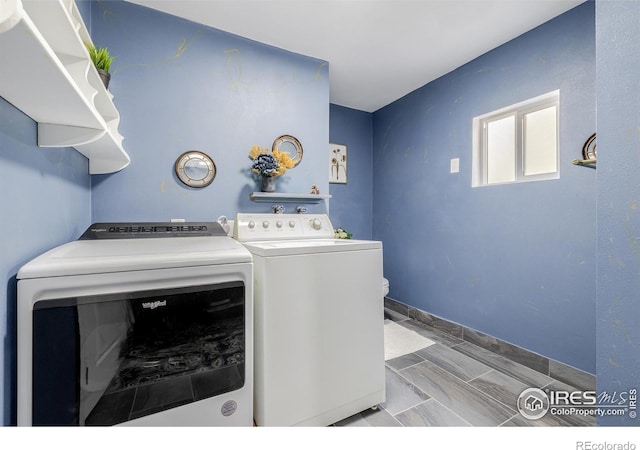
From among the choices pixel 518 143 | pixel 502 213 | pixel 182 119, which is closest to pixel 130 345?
pixel 182 119

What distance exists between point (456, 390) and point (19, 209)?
2.30 m

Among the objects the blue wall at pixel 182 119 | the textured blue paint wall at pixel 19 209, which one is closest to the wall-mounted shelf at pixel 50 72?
the textured blue paint wall at pixel 19 209

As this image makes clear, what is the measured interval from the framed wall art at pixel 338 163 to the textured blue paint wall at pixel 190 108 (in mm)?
944

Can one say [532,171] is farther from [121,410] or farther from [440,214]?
[121,410]

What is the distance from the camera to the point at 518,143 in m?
2.23

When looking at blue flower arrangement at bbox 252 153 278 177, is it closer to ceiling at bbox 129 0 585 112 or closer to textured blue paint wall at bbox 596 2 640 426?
ceiling at bbox 129 0 585 112

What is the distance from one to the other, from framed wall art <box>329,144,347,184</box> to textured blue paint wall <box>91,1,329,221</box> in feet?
3.10

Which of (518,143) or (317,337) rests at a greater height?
(518,143)

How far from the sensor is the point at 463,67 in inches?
97.1

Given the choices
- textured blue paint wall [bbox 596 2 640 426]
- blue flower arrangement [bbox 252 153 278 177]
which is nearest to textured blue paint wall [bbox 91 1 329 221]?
blue flower arrangement [bbox 252 153 278 177]

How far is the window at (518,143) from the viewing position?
2.01 metres

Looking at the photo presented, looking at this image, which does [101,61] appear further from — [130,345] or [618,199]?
[618,199]

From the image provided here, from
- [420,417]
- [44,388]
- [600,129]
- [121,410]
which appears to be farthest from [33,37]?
[420,417]

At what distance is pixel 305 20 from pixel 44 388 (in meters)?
2.36
